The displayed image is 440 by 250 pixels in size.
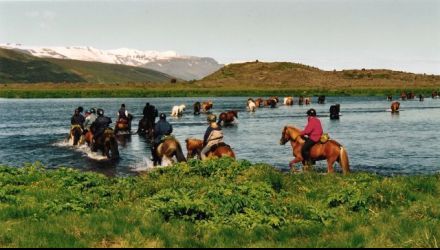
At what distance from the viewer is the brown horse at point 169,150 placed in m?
22.9

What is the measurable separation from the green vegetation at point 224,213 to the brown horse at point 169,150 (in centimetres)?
740

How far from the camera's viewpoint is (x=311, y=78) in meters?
173

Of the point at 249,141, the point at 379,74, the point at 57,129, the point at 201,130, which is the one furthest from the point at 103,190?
the point at 379,74

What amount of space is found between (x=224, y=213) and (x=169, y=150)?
12.4m

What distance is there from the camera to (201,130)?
42875 mm

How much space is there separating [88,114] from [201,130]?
966 centimetres

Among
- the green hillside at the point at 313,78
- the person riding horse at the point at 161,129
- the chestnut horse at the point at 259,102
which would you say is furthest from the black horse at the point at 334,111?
the green hillside at the point at 313,78

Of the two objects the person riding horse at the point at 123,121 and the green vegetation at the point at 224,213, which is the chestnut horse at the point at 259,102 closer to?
the person riding horse at the point at 123,121

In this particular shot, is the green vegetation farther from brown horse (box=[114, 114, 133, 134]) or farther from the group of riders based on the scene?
brown horse (box=[114, 114, 133, 134])

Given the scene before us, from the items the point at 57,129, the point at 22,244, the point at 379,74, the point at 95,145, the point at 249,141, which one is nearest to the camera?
the point at 22,244

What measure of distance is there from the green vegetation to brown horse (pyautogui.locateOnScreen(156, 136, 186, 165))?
740cm

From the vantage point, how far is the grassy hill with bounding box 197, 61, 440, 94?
160375 mm

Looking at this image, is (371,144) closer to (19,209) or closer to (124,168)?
(124,168)

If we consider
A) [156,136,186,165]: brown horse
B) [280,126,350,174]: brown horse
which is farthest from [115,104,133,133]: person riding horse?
[280,126,350,174]: brown horse
